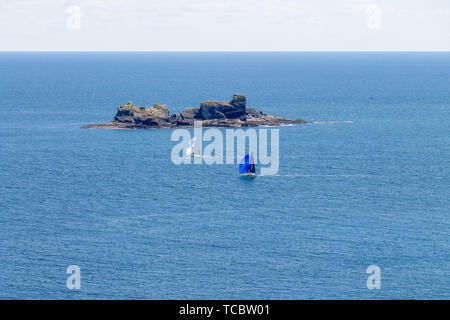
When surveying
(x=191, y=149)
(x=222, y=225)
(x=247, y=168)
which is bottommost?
(x=222, y=225)

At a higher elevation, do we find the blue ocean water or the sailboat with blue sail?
the sailboat with blue sail

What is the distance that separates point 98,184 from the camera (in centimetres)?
13550

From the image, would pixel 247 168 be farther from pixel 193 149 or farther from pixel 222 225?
pixel 222 225

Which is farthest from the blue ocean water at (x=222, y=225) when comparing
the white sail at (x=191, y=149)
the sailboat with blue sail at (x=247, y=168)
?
the white sail at (x=191, y=149)

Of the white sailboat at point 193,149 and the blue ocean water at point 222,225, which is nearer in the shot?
the blue ocean water at point 222,225

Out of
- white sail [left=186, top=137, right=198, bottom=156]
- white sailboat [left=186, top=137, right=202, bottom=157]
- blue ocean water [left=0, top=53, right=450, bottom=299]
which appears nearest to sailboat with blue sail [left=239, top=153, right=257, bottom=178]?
blue ocean water [left=0, top=53, right=450, bottom=299]

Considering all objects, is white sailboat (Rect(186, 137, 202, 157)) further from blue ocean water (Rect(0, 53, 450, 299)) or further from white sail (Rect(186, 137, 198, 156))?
blue ocean water (Rect(0, 53, 450, 299))

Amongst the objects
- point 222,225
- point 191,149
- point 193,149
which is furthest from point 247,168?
point 222,225

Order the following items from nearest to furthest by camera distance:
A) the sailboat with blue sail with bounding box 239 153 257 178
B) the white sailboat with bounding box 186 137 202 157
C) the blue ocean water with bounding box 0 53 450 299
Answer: the blue ocean water with bounding box 0 53 450 299, the sailboat with blue sail with bounding box 239 153 257 178, the white sailboat with bounding box 186 137 202 157

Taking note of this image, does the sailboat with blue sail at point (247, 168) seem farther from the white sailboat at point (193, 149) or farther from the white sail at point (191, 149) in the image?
the white sail at point (191, 149)

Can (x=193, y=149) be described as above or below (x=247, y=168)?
above

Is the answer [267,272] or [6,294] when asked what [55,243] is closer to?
[6,294]
